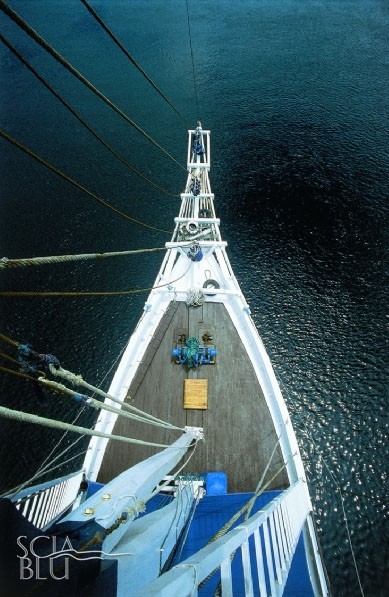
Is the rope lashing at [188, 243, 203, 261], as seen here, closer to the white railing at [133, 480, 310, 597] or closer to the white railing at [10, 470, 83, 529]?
the white railing at [10, 470, 83, 529]

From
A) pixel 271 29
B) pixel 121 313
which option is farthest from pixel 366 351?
pixel 271 29

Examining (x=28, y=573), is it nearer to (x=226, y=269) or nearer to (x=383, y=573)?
(x=226, y=269)

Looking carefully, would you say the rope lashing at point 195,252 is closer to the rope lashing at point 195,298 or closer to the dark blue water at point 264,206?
the rope lashing at point 195,298

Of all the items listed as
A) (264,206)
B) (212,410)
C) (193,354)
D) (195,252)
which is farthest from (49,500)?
(264,206)

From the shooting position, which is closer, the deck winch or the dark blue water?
the deck winch

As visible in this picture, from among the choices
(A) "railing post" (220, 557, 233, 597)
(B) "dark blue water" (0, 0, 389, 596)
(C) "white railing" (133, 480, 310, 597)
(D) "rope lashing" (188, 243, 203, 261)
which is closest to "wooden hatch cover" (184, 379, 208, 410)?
(C) "white railing" (133, 480, 310, 597)
